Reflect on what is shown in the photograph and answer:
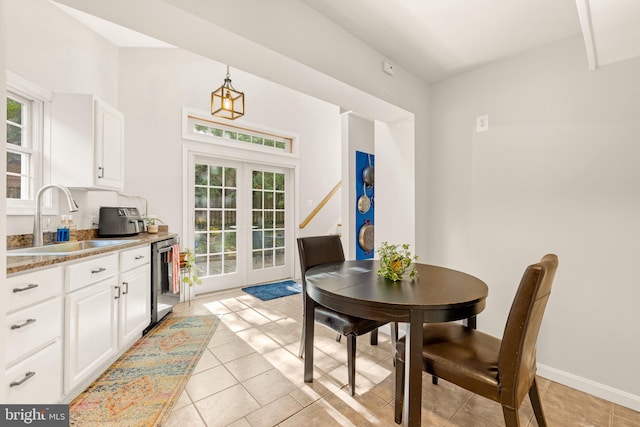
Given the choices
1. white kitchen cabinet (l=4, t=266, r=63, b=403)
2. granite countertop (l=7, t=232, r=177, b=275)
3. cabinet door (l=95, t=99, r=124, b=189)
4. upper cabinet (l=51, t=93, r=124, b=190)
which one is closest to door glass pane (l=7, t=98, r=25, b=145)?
upper cabinet (l=51, t=93, r=124, b=190)

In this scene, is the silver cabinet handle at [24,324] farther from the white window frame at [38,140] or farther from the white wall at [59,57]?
the white window frame at [38,140]

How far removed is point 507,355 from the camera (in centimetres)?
118

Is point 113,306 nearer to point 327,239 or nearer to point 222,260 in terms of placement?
point 327,239

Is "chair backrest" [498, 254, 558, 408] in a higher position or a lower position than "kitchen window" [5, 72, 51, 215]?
lower

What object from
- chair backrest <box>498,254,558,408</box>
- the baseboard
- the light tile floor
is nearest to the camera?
chair backrest <box>498,254,558,408</box>

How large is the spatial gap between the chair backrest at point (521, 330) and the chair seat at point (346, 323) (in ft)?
2.25

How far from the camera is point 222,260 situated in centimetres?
416

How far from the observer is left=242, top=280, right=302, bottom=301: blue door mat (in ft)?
12.9

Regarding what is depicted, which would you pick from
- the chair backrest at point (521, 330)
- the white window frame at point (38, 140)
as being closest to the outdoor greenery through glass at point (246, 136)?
the white window frame at point (38, 140)

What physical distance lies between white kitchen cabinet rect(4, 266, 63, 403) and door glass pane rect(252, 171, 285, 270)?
2968 millimetres

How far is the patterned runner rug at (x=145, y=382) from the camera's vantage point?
1607 mm

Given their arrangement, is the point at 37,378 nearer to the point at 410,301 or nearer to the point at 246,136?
the point at 410,301

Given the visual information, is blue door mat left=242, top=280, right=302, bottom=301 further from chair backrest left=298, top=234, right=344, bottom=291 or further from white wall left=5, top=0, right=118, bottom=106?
white wall left=5, top=0, right=118, bottom=106

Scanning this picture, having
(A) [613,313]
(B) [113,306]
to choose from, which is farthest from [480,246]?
(B) [113,306]
